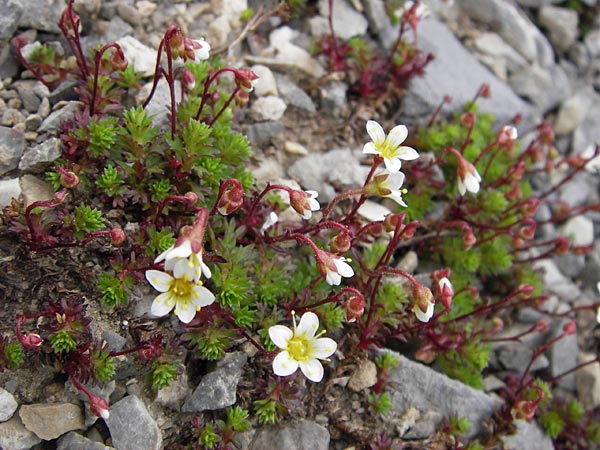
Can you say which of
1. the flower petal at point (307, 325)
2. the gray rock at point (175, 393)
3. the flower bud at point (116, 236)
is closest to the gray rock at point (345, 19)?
the flower bud at point (116, 236)

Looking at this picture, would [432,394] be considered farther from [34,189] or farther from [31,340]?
[34,189]

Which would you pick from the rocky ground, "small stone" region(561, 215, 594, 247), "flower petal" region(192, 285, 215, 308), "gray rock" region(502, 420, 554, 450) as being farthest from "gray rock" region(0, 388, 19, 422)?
"small stone" region(561, 215, 594, 247)

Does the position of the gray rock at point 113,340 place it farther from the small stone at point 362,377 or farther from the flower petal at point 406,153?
the flower petal at point 406,153

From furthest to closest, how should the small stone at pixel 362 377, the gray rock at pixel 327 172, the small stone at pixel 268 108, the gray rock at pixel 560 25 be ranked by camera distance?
the gray rock at pixel 560 25 → the small stone at pixel 268 108 → the gray rock at pixel 327 172 → the small stone at pixel 362 377

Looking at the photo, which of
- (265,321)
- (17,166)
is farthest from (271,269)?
(17,166)

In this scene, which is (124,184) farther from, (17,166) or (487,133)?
(487,133)

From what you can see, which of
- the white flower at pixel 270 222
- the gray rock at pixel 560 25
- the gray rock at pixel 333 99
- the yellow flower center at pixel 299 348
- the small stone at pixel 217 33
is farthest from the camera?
the gray rock at pixel 560 25
